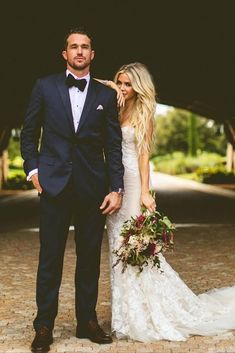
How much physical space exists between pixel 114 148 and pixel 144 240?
0.75 metres

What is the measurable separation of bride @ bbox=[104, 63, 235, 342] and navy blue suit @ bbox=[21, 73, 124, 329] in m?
0.27

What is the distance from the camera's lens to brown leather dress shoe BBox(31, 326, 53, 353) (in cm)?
503

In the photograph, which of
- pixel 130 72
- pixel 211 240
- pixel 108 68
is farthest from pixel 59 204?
pixel 108 68

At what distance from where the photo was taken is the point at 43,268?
17.0 ft

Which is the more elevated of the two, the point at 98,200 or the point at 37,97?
the point at 37,97

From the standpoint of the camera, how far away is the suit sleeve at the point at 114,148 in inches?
204

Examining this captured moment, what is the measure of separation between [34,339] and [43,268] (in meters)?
0.53

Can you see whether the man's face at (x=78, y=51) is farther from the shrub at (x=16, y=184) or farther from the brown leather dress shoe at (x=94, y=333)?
the shrub at (x=16, y=184)

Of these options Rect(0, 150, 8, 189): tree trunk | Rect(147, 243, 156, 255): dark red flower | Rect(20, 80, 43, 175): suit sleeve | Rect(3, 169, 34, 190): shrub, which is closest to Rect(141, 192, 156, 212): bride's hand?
Rect(147, 243, 156, 255): dark red flower

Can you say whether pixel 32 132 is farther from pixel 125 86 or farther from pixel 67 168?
pixel 125 86

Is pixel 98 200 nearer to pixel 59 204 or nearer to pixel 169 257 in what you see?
pixel 59 204

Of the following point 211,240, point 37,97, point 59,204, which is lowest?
point 211,240

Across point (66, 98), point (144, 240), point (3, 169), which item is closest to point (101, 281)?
point (144, 240)

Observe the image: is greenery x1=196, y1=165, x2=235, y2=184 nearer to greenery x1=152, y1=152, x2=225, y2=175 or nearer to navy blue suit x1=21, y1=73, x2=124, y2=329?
greenery x1=152, y1=152, x2=225, y2=175
